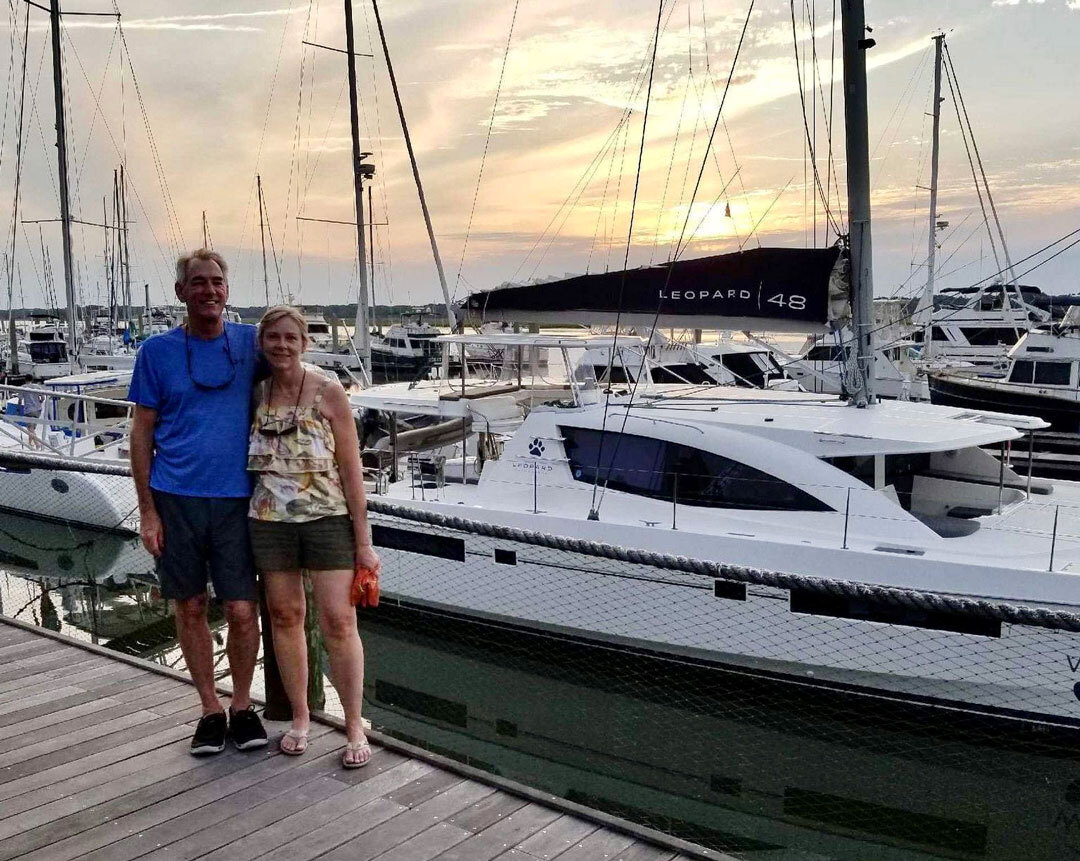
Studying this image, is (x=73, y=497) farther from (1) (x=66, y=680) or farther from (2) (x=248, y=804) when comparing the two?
(2) (x=248, y=804)

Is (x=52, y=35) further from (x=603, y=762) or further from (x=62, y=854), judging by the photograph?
(x=62, y=854)

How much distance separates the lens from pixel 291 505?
2967 mm

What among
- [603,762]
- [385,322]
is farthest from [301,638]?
[385,322]

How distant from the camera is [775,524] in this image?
6945mm

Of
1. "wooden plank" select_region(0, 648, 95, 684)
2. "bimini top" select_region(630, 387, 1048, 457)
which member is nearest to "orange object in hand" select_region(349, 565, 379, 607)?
"wooden plank" select_region(0, 648, 95, 684)

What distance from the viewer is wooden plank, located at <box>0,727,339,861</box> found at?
260 cm

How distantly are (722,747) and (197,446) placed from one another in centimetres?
509

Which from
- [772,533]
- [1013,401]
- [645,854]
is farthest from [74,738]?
[1013,401]

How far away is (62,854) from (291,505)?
1215 millimetres

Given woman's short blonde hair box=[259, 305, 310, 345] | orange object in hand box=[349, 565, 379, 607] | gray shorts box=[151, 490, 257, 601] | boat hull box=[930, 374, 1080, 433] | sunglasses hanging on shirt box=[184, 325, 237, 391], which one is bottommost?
boat hull box=[930, 374, 1080, 433]

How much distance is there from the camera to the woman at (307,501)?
295 centimetres

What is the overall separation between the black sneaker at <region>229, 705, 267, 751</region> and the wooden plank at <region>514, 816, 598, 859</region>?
1136 mm

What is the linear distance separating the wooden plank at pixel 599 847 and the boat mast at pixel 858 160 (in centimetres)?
628

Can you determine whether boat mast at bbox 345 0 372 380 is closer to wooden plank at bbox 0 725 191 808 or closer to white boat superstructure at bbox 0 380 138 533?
white boat superstructure at bbox 0 380 138 533
